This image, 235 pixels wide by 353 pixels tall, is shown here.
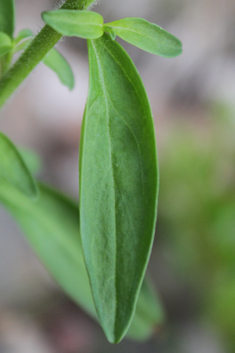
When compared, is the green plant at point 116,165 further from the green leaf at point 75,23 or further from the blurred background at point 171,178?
the blurred background at point 171,178

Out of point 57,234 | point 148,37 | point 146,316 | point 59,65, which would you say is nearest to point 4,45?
point 59,65

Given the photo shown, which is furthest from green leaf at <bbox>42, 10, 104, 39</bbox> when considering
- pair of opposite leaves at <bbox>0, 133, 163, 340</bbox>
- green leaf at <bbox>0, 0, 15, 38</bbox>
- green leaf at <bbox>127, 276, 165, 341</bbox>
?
green leaf at <bbox>127, 276, 165, 341</bbox>

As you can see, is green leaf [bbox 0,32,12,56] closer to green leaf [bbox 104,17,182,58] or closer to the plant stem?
the plant stem

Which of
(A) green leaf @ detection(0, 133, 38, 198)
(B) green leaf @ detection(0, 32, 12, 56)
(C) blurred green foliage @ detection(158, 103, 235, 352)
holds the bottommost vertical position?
(C) blurred green foliage @ detection(158, 103, 235, 352)

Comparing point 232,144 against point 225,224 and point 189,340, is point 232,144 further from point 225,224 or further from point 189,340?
point 189,340

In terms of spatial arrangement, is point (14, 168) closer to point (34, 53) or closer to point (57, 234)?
point (34, 53)

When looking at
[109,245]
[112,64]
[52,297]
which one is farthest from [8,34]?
[52,297]
